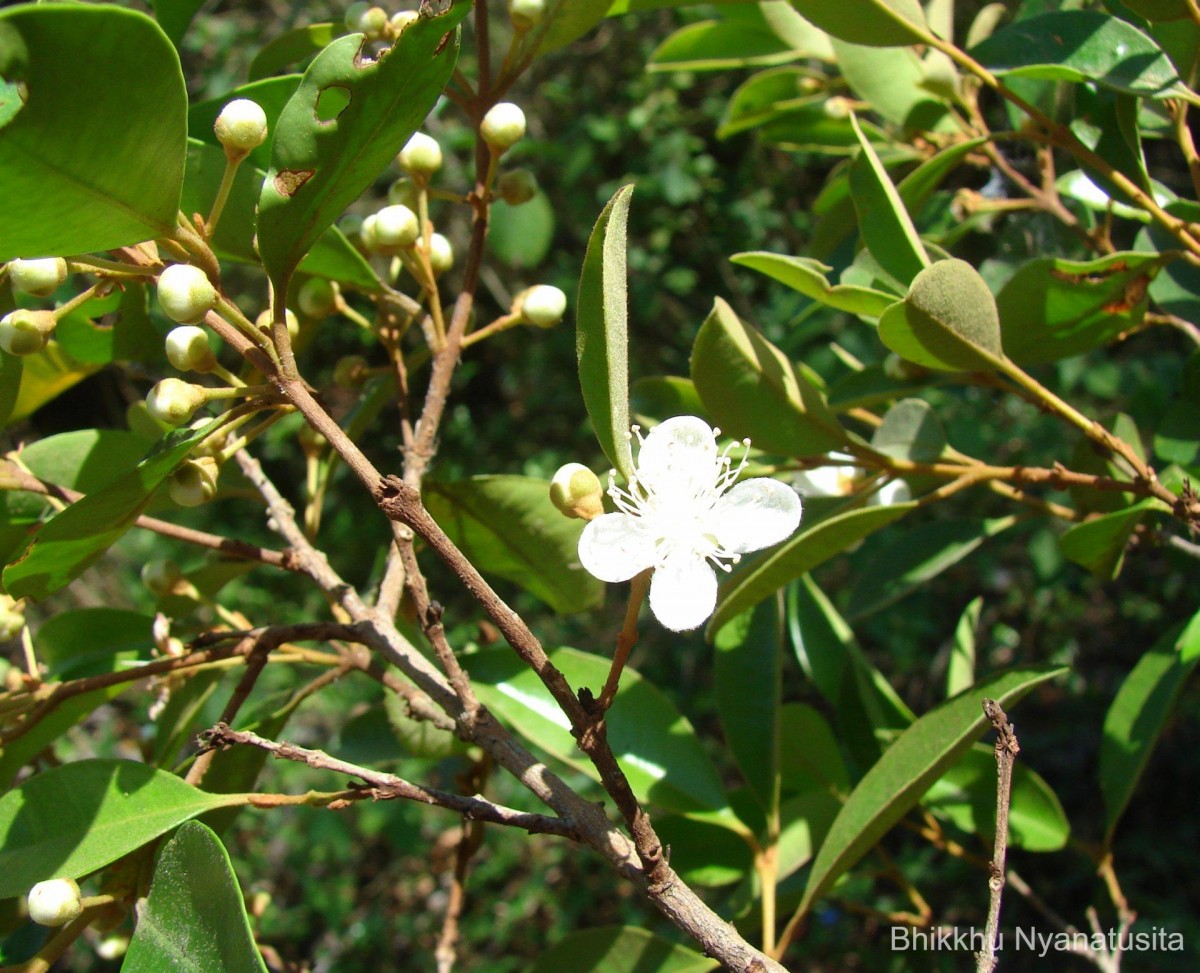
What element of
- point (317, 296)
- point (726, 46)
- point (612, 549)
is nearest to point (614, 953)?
point (612, 549)

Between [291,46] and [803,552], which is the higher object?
[291,46]

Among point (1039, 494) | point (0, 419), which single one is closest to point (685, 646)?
point (1039, 494)

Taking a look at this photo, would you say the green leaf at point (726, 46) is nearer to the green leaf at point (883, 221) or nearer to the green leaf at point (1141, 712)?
the green leaf at point (883, 221)

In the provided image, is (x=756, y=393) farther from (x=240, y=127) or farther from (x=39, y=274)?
(x=39, y=274)

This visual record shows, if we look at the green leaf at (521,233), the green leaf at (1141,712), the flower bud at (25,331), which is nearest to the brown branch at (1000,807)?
the green leaf at (1141,712)

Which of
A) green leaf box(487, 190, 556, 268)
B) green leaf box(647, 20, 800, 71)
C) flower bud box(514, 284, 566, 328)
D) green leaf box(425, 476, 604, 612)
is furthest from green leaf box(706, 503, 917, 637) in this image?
green leaf box(487, 190, 556, 268)

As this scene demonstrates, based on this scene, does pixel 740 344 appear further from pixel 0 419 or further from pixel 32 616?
pixel 32 616
